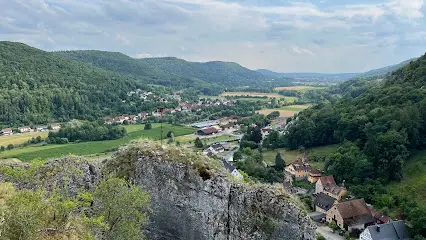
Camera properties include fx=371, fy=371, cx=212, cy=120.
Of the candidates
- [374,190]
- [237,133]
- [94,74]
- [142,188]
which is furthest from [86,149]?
[94,74]

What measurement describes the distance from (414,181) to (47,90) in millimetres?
97736

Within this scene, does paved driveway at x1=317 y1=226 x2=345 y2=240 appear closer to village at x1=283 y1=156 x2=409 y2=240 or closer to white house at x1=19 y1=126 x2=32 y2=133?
village at x1=283 y1=156 x2=409 y2=240

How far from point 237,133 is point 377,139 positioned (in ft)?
158

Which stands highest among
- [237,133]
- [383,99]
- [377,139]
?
[383,99]

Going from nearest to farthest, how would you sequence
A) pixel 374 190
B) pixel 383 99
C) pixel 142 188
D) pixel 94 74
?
pixel 142 188
pixel 374 190
pixel 383 99
pixel 94 74

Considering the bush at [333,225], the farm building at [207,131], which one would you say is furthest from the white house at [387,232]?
the farm building at [207,131]

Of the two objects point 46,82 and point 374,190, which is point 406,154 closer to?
point 374,190

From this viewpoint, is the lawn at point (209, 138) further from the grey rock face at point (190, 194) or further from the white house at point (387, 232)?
the grey rock face at point (190, 194)

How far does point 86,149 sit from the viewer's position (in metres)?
71.4

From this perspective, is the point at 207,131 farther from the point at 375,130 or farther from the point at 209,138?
the point at 375,130

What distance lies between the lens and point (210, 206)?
12352 millimetres

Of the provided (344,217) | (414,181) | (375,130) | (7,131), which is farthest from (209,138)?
(344,217)

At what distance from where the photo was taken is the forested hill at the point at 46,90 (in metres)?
96.8

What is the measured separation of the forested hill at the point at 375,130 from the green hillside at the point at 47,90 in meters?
64.7
